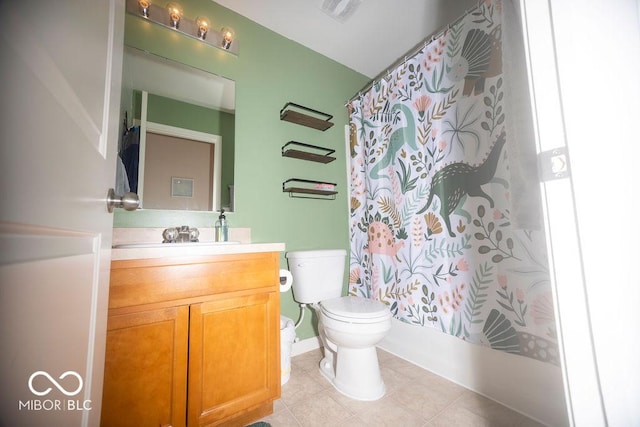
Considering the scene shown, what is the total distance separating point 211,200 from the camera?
152 cm

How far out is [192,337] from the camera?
3.05ft

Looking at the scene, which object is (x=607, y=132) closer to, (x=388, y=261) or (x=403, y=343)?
(x=388, y=261)

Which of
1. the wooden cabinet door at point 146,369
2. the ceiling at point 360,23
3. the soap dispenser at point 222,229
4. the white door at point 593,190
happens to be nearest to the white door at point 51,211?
the wooden cabinet door at point 146,369

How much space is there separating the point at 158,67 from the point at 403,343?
94.6 inches

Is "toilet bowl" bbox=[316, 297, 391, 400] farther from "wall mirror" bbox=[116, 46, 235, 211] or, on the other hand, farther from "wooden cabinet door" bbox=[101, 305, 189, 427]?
"wall mirror" bbox=[116, 46, 235, 211]

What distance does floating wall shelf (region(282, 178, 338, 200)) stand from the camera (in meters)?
1.76

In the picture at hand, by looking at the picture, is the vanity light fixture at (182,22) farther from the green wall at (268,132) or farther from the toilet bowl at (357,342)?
the toilet bowl at (357,342)

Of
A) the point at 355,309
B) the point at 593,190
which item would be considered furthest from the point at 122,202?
the point at 355,309

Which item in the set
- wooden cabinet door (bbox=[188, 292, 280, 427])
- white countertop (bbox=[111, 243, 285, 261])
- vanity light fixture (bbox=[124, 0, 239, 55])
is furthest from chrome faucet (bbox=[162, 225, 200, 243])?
vanity light fixture (bbox=[124, 0, 239, 55])

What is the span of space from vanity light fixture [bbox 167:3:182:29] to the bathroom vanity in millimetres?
1422

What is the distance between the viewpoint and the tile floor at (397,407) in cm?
110

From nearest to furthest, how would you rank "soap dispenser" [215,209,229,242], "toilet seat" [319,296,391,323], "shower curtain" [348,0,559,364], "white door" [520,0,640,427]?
"white door" [520,0,640,427] → "shower curtain" [348,0,559,364] → "toilet seat" [319,296,391,323] → "soap dispenser" [215,209,229,242]

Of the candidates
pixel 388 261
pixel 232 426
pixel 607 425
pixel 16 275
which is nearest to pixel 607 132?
pixel 607 425

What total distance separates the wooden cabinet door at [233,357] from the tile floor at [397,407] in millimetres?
193
